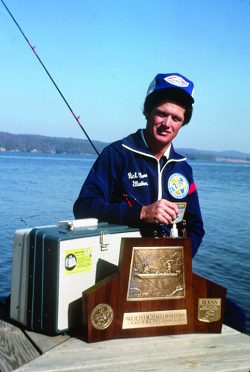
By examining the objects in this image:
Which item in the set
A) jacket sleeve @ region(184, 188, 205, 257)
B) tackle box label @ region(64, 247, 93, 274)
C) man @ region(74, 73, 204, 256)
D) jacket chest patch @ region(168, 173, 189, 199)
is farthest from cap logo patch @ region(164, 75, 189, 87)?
tackle box label @ region(64, 247, 93, 274)

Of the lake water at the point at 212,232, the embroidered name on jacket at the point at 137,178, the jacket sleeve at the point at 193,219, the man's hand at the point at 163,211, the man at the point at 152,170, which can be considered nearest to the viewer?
the man's hand at the point at 163,211

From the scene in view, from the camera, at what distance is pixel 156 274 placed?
2.38m

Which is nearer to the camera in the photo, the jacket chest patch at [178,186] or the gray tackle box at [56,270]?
the gray tackle box at [56,270]

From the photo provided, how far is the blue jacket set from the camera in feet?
9.50

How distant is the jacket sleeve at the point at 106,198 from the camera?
9.27 feet

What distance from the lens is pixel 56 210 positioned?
74.1 feet

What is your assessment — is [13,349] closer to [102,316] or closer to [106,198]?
[102,316]

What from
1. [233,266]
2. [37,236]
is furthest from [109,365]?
[233,266]

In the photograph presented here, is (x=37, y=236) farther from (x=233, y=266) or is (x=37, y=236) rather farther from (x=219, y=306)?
(x=233, y=266)

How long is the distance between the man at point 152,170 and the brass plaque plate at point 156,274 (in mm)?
485

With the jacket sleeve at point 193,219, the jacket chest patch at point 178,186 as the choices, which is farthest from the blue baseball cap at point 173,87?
the jacket sleeve at point 193,219

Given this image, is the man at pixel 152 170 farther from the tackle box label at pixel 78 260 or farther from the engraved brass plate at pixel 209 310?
the engraved brass plate at pixel 209 310

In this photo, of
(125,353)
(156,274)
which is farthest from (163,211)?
(125,353)

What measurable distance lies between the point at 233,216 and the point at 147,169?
2085cm
